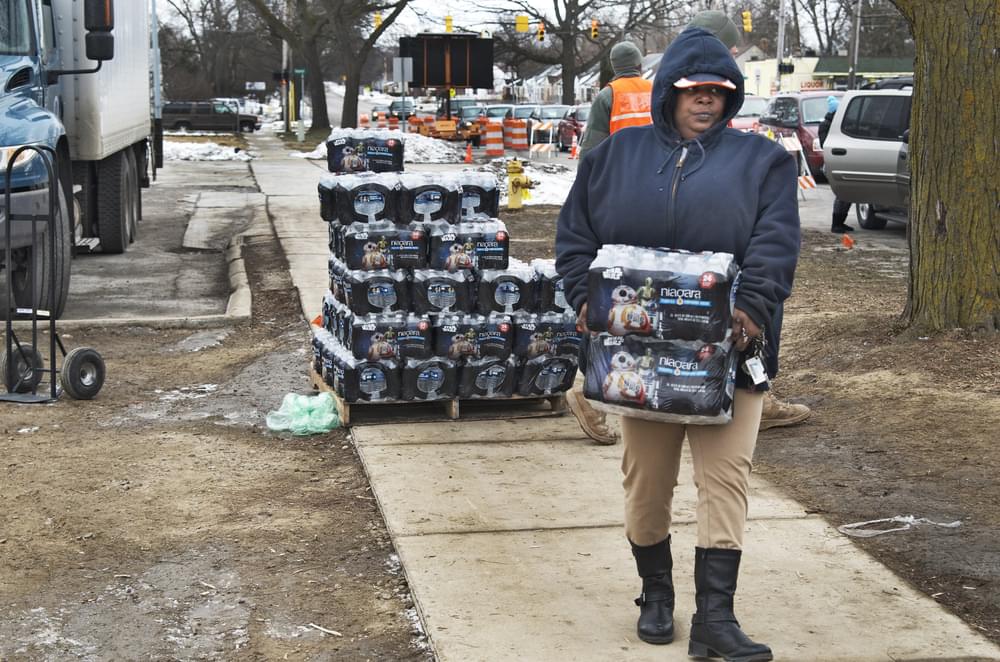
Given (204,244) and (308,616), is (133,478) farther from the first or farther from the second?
(204,244)

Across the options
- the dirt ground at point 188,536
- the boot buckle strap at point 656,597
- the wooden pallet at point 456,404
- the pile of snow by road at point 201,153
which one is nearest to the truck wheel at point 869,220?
the wooden pallet at point 456,404

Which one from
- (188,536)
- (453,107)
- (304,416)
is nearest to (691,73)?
(188,536)

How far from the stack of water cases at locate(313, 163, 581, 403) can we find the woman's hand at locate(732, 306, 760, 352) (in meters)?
3.29

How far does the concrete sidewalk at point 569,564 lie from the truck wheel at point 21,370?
6.72 ft

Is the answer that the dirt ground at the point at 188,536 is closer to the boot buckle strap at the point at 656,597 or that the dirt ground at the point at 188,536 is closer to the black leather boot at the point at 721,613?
the boot buckle strap at the point at 656,597

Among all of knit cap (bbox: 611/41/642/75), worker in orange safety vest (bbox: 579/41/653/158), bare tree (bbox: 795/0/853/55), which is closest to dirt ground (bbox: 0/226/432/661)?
worker in orange safety vest (bbox: 579/41/653/158)

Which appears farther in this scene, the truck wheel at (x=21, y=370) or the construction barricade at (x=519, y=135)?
the construction barricade at (x=519, y=135)

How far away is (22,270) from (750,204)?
6.94 m

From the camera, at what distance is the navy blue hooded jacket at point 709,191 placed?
398 cm

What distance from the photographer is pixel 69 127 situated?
42.3 feet

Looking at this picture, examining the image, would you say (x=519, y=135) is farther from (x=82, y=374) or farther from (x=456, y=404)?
(x=456, y=404)

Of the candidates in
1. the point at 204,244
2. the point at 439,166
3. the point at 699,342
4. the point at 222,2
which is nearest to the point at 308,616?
the point at 699,342

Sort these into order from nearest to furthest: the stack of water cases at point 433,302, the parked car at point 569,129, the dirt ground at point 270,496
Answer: the dirt ground at point 270,496 < the stack of water cases at point 433,302 < the parked car at point 569,129

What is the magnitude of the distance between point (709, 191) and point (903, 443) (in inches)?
129
